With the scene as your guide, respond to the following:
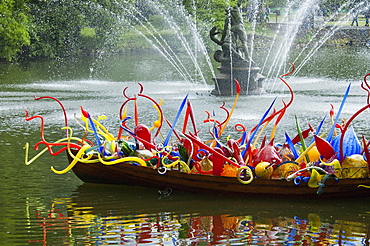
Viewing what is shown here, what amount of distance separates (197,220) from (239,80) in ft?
32.1

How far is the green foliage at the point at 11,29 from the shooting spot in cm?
2847

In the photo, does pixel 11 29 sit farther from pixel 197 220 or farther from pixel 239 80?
pixel 197 220

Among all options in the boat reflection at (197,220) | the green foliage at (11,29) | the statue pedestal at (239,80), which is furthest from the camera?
the green foliage at (11,29)

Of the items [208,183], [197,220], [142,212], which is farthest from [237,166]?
[142,212]

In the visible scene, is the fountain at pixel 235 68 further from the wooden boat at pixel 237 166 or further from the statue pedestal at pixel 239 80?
the wooden boat at pixel 237 166

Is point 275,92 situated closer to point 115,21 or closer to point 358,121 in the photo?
point 358,121

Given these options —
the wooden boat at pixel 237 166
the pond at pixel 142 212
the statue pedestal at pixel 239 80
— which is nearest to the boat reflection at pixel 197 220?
the pond at pixel 142 212

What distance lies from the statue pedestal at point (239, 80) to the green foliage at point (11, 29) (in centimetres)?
1455

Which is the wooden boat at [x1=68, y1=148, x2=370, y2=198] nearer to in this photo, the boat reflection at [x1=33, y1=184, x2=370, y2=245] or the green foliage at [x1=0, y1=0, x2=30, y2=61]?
the boat reflection at [x1=33, y1=184, x2=370, y2=245]

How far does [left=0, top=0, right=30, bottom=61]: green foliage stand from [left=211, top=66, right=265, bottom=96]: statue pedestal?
14.5 metres

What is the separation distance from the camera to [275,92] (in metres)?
17.3

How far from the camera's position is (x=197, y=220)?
6.85 meters

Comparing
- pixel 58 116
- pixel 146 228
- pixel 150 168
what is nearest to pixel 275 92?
pixel 58 116

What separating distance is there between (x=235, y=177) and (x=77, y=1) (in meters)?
28.0
